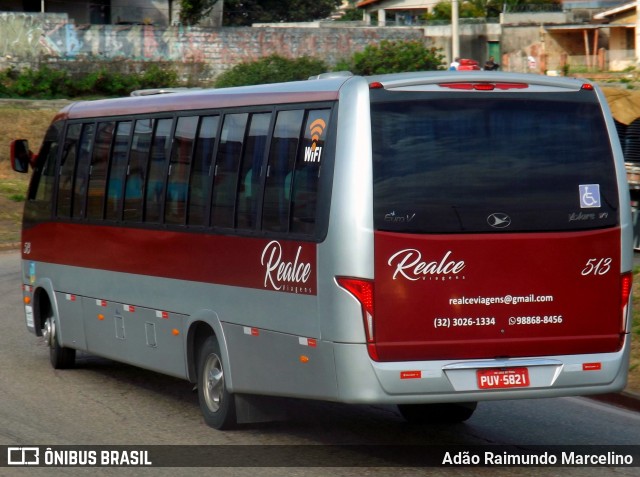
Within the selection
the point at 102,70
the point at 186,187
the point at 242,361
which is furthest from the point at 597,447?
the point at 102,70

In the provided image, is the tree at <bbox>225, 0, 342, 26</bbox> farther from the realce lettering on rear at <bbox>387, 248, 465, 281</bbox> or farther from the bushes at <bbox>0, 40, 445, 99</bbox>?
the realce lettering on rear at <bbox>387, 248, 465, 281</bbox>

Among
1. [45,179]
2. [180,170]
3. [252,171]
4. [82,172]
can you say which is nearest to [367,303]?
[252,171]

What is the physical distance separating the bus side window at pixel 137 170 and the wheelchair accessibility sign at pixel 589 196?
421 centimetres

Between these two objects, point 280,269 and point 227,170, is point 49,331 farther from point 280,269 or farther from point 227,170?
point 280,269

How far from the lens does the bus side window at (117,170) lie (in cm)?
1163

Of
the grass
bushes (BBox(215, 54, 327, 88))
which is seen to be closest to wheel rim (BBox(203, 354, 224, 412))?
the grass

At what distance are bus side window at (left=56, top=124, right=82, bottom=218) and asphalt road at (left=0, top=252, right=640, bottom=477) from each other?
5.88 feet

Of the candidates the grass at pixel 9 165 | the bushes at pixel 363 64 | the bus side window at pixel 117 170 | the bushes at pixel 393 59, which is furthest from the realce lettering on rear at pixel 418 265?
the bushes at pixel 393 59

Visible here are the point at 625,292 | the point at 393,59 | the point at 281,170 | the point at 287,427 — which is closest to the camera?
the point at 625,292

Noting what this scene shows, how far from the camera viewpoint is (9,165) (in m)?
38.6

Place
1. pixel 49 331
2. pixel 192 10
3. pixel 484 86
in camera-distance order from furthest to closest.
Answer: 1. pixel 192 10
2. pixel 49 331
3. pixel 484 86

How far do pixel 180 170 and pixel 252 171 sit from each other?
133 centimetres

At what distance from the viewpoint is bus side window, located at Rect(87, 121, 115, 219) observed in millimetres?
12055

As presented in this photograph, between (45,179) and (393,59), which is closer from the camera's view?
(45,179)
